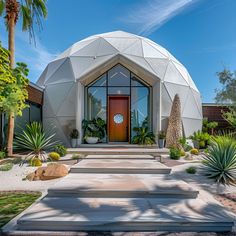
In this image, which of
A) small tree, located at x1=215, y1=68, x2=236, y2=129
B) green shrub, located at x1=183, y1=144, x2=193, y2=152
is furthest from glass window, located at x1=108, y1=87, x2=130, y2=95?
small tree, located at x1=215, y1=68, x2=236, y2=129

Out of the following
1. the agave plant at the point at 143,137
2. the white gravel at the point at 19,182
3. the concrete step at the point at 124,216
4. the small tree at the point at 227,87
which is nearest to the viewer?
the concrete step at the point at 124,216

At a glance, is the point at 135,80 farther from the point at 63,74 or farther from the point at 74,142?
the point at 74,142

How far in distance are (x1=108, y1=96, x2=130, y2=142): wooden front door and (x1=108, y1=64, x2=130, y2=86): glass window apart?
88 centimetres

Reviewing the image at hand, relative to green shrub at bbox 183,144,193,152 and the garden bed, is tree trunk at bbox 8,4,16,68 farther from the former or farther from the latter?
green shrub at bbox 183,144,193,152

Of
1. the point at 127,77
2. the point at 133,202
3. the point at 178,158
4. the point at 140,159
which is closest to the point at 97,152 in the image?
the point at 140,159

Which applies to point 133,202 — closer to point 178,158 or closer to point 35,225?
point 35,225

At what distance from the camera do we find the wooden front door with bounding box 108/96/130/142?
1497cm

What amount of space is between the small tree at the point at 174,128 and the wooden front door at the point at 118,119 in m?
2.76

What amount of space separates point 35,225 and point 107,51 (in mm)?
12631

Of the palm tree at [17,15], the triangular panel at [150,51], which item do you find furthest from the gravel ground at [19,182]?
the triangular panel at [150,51]

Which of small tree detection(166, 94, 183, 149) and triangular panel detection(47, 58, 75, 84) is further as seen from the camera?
triangular panel detection(47, 58, 75, 84)

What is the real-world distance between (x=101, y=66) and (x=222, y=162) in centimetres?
895

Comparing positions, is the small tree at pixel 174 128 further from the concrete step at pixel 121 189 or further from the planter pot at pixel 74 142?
the concrete step at pixel 121 189

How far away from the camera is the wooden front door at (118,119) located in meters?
15.0
